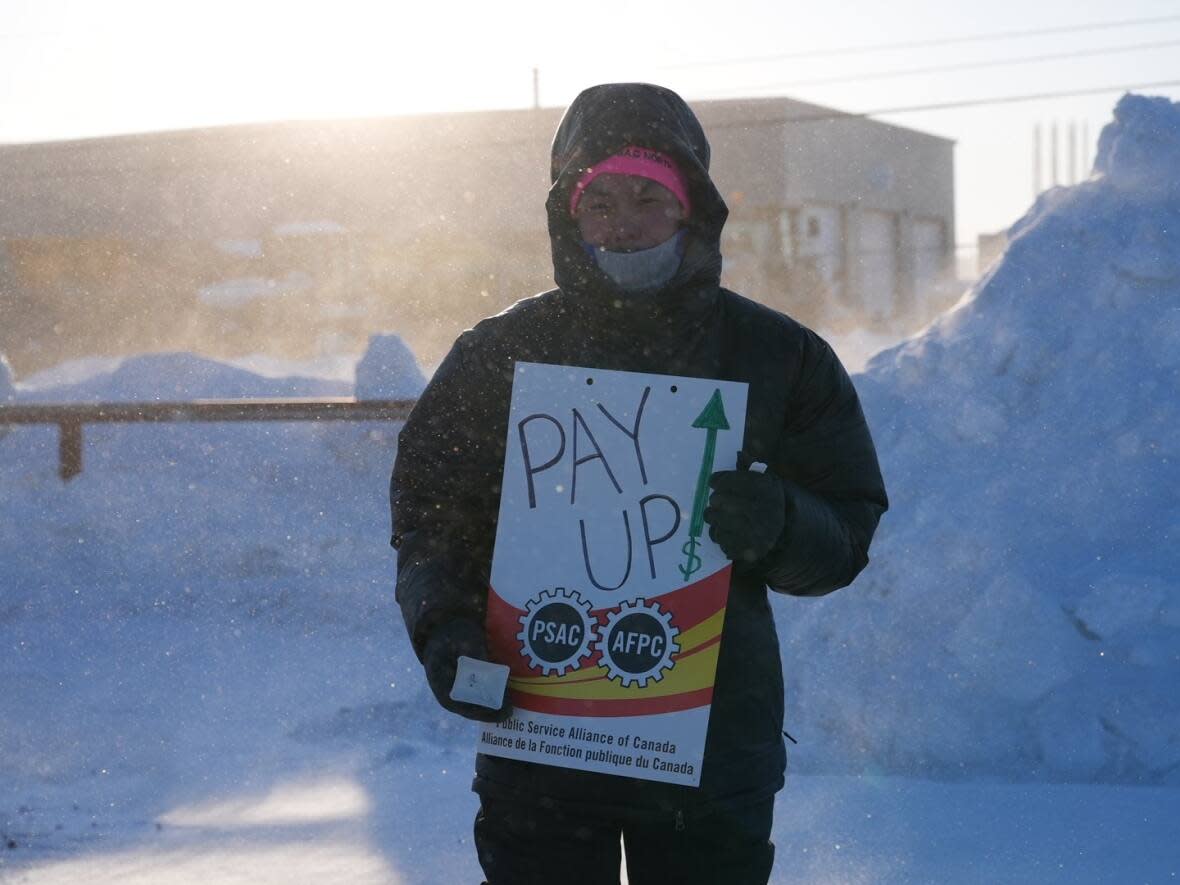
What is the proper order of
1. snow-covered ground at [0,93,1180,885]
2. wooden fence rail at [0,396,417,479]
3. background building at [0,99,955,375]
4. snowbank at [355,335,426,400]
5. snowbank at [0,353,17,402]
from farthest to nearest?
1. background building at [0,99,955,375]
2. snowbank at [0,353,17,402]
3. snowbank at [355,335,426,400]
4. wooden fence rail at [0,396,417,479]
5. snow-covered ground at [0,93,1180,885]

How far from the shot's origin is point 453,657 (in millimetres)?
1810

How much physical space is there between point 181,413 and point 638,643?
27.3 feet

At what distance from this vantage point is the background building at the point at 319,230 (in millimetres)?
28797

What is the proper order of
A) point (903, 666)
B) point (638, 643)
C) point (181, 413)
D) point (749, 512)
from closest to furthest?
point (749, 512) < point (638, 643) < point (903, 666) < point (181, 413)

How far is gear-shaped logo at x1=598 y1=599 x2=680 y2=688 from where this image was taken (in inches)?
73.9

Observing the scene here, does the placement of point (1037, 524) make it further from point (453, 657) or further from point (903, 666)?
point (453, 657)

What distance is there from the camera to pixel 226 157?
97.4 ft

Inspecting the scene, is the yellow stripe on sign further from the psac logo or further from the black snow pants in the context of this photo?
the black snow pants

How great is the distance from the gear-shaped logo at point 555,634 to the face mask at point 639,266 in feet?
1.47

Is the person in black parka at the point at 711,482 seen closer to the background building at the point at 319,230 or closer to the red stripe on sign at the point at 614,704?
the red stripe on sign at the point at 614,704

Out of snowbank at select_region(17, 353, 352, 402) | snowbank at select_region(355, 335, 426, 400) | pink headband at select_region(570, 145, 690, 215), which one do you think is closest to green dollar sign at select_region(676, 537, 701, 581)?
pink headband at select_region(570, 145, 690, 215)

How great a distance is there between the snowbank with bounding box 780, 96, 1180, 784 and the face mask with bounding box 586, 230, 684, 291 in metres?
3.69

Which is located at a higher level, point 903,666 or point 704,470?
point 704,470

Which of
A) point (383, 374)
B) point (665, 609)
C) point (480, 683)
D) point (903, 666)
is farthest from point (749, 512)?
point (383, 374)
